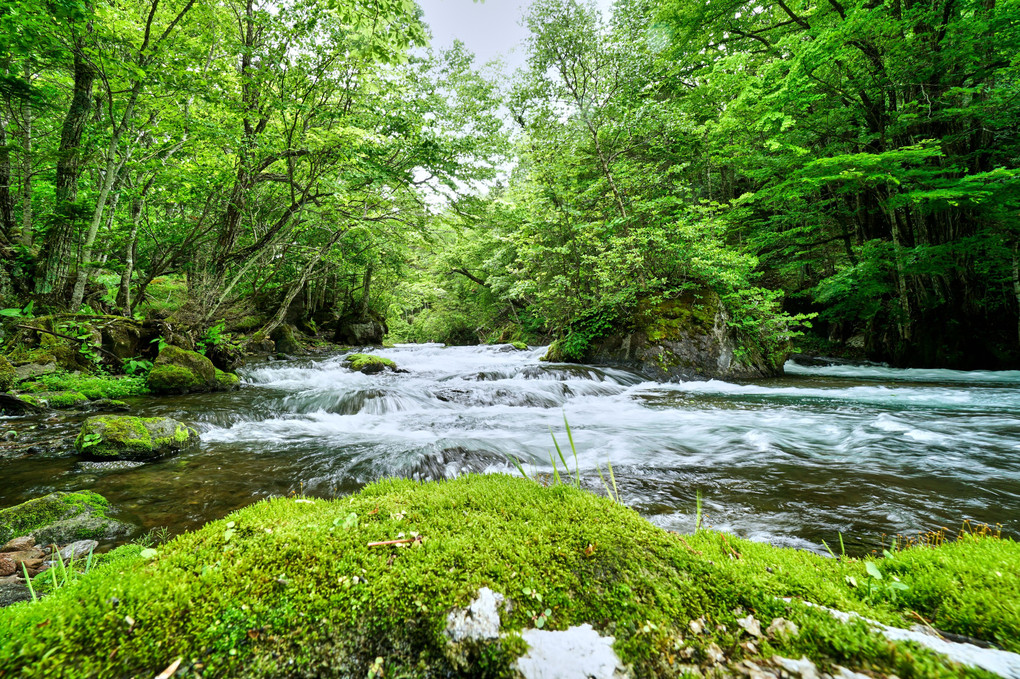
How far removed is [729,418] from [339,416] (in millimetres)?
6844

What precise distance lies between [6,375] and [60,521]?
589 centimetres

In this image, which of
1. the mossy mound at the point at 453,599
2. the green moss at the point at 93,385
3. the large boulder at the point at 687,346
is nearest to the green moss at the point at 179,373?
the green moss at the point at 93,385

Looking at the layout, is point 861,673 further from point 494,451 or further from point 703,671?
point 494,451

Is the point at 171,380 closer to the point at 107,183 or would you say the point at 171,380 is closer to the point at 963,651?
the point at 107,183

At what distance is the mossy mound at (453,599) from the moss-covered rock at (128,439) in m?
3.94

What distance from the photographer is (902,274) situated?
10.1 metres

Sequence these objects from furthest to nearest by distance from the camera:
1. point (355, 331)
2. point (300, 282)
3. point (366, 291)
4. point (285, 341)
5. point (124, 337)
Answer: point (355, 331) < point (366, 291) < point (285, 341) < point (300, 282) < point (124, 337)

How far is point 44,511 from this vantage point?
2637 mm

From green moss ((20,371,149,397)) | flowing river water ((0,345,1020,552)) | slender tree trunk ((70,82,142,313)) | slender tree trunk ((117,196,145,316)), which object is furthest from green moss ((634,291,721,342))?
slender tree trunk ((117,196,145,316))

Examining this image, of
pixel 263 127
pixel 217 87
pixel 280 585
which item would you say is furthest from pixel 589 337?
pixel 280 585

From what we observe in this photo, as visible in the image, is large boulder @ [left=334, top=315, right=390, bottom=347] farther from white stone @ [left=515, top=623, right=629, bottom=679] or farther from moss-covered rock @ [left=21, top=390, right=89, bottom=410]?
white stone @ [left=515, top=623, right=629, bottom=679]

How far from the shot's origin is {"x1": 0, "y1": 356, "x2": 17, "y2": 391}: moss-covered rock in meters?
5.75

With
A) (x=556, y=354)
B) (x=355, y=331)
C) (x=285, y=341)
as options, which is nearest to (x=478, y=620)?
(x=556, y=354)

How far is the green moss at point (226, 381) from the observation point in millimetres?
8344
